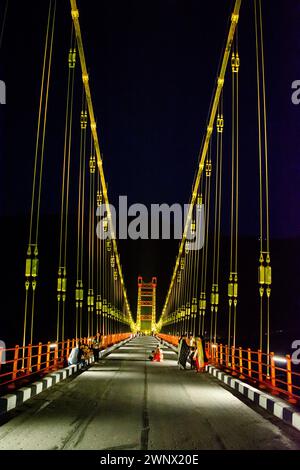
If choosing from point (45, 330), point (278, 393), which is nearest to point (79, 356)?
point (278, 393)

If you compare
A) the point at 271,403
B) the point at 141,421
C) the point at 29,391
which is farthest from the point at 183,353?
the point at 141,421

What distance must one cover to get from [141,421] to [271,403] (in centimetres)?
A: 230

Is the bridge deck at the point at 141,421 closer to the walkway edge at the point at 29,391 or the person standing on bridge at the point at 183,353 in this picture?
the walkway edge at the point at 29,391

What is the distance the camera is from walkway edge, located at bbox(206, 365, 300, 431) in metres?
7.69

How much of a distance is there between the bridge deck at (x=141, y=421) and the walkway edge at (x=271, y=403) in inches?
5.7

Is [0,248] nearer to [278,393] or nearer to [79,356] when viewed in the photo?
[79,356]

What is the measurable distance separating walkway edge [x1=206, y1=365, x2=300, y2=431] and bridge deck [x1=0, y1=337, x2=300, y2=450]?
14cm

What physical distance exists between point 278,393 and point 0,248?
257ft

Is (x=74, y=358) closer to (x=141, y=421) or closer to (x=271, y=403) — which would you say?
(x=271, y=403)

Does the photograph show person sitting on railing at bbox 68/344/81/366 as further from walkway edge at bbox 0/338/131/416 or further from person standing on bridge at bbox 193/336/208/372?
person standing on bridge at bbox 193/336/208/372

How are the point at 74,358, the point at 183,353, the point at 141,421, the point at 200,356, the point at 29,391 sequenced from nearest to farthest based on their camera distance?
the point at 141,421 < the point at 29,391 < the point at 74,358 < the point at 200,356 < the point at 183,353

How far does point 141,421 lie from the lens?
7.73m

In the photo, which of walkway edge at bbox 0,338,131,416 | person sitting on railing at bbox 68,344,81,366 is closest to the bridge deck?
walkway edge at bbox 0,338,131,416

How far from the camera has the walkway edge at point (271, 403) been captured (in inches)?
303
